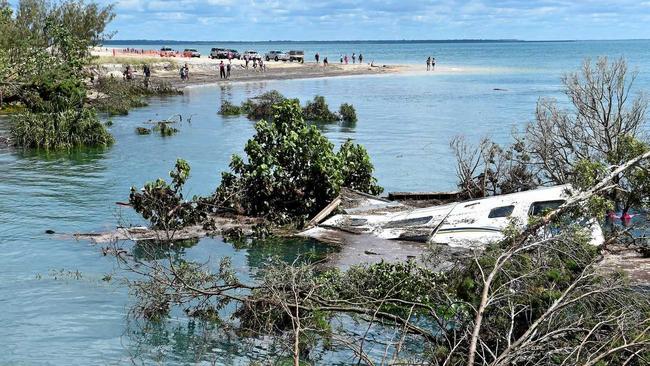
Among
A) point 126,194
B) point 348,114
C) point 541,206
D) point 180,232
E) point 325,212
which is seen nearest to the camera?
point 541,206

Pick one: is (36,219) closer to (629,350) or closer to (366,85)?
(629,350)

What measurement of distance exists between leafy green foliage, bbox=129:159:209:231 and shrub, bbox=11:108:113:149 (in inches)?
741

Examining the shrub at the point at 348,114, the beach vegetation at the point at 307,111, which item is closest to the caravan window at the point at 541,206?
the beach vegetation at the point at 307,111

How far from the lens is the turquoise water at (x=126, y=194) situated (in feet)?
49.0

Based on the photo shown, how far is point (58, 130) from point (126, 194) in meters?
12.7

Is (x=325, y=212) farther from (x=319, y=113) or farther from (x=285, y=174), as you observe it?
(x=319, y=113)

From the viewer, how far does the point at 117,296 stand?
17.4 meters

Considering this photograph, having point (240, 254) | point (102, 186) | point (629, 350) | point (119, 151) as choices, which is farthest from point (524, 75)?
point (629, 350)

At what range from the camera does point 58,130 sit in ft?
131

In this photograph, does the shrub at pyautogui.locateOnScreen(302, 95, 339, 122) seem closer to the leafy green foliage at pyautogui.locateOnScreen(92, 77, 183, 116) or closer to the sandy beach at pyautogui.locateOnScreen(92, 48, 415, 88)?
the leafy green foliage at pyautogui.locateOnScreen(92, 77, 183, 116)


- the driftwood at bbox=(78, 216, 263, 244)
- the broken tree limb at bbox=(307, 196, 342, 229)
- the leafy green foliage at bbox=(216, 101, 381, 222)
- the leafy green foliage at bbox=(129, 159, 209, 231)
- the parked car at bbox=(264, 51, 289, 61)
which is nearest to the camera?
the driftwood at bbox=(78, 216, 263, 244)

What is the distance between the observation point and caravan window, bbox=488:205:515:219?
1941cm

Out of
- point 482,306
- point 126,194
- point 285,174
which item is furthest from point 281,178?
point 482,306

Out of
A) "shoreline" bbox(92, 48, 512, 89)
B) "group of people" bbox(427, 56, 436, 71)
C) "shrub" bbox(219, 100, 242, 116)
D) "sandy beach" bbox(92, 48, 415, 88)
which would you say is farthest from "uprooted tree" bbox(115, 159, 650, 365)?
"group of people" bbox(427, 56, 436, 71)
